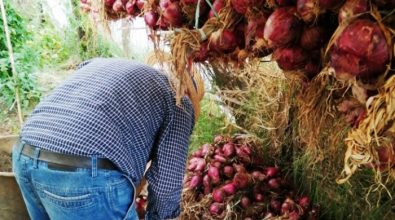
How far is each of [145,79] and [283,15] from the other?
0.75 metres

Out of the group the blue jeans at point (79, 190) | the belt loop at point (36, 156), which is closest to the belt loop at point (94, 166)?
the blue jeans at point (79, 190)

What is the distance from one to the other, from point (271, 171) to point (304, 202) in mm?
210

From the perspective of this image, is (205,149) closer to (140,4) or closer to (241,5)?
(140,4)

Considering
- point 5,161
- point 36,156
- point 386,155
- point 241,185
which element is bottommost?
point 5,161

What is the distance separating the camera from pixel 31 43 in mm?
4691

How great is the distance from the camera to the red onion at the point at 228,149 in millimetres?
1919

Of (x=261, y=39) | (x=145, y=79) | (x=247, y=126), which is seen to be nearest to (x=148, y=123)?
(x=145, y=79)

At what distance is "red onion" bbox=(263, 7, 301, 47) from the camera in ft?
2.37

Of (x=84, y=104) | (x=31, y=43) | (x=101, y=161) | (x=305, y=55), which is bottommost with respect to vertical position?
(x=31, y=43)

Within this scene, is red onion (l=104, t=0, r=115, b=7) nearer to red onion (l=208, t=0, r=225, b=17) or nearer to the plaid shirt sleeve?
the plaid shirt sleeve

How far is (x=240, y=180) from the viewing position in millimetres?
1781

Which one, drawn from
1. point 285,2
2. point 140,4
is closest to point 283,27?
point 285,2

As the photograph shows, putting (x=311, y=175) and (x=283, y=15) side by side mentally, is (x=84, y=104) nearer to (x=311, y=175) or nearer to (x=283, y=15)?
(x=283, y=15)

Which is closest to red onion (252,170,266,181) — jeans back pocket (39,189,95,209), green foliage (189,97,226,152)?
green foliage (189,97,226,152)
